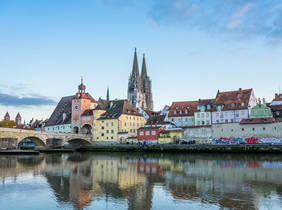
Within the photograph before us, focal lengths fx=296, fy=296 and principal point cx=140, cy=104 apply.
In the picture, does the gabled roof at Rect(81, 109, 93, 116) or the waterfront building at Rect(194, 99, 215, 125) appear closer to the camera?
the waterfront building at Rect(194, 99, 215, 125)

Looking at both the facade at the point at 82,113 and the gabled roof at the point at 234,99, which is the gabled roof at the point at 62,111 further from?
the gabled roof at the point at 234,99

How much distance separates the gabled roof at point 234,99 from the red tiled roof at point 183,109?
6.64 metres

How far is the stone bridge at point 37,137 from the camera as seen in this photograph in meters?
51.2

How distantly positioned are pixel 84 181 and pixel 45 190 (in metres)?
3.50

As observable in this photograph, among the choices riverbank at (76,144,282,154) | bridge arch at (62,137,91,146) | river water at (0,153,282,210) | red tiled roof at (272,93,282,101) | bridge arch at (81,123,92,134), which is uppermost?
red tiled roof at (272,93,282,101)

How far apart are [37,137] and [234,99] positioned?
40.7m

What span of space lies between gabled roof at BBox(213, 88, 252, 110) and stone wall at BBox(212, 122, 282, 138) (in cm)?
728

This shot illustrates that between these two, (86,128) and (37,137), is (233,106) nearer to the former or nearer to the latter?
(86,128)

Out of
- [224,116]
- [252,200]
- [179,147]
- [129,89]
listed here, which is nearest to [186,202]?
[252,200]

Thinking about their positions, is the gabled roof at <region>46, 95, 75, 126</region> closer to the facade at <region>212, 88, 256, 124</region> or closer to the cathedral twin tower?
the facade at <region>212, 88, 256, 124</region>

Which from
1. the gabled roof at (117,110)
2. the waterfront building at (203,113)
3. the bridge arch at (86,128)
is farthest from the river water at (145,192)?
the bridge arch at (86,128)

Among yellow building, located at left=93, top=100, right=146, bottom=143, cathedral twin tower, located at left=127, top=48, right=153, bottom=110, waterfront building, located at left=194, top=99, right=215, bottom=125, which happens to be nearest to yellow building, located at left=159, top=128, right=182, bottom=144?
waterfront building, located at left=194, top=99, right=215, bottom=125

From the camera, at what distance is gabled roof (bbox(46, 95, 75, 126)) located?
266 feet

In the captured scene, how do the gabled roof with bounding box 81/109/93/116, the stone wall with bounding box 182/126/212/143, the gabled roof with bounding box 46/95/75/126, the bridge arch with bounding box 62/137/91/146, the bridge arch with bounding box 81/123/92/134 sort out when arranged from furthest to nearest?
1. the gabled roof with bounding box 46/95/75/126
2. the bridge arch with bounding box 81/123/92/134
3. the gabled roof with bounding box 81/109/93/116
4. the bridge arch with bounding box 62/137/91/146
5. the stone wall with bounding box 182/126/212/143
